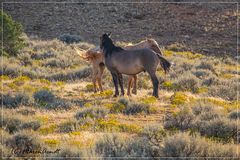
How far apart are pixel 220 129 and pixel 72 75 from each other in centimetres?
1145

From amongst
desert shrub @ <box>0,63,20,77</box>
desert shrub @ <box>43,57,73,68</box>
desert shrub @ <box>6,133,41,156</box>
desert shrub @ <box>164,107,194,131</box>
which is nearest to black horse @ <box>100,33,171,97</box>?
desert shrub @ <box>164,107,194,131</box>

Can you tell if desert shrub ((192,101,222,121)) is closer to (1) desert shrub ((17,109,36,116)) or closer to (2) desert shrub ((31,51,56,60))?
(1) desert shrub ((17,109,36,116))

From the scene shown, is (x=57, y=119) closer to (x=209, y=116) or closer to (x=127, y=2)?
(x=209, y=116)

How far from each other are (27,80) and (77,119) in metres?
7.47

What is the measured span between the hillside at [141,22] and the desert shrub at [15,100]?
67.0 ft

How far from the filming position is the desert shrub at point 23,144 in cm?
773

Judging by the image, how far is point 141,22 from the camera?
39.0 m

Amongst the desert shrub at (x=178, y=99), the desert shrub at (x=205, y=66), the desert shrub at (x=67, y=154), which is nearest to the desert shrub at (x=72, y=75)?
the desert shrub at (x=205, y=66)

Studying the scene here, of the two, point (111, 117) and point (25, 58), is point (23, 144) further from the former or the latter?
point (25, 58)

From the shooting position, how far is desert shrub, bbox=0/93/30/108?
40.5 feet

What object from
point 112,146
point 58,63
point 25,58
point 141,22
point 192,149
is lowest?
point 112,146

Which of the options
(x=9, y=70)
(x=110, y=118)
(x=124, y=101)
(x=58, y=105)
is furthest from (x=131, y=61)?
(x=9, y=70)

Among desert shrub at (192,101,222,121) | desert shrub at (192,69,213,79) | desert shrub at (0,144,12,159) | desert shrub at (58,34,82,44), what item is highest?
desert shrub at (58,34,82,44)

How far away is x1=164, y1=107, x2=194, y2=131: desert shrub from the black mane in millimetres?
4152
